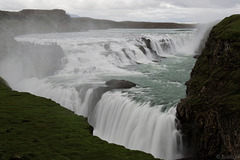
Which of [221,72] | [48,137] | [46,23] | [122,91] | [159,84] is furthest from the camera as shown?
[46,23]

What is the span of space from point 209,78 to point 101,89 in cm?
1134

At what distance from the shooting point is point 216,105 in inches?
613

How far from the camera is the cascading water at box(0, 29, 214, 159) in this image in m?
19.5

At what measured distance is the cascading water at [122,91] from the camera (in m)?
19.5

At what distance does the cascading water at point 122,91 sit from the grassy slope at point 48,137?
5.75 meters

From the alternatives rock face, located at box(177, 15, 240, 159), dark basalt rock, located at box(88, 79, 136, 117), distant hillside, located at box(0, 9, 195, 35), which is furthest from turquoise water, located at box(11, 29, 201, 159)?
distant hillside, located at box(0, 9, 195, 35)

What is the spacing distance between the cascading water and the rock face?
1.42m

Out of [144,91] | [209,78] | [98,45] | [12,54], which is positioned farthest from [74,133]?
[98,45]

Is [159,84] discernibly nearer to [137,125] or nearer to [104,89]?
[104,89]

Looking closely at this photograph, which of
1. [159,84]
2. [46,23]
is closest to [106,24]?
[46,23]

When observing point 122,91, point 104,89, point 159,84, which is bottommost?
point 104,89

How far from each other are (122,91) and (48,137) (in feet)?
45.6

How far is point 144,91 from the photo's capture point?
26344 millimetres

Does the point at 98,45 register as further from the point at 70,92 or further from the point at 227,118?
the point at 227,118
